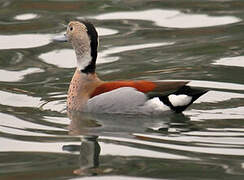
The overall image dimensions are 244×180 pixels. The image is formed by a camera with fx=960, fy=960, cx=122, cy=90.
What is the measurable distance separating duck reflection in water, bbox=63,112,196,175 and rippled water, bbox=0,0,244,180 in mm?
10

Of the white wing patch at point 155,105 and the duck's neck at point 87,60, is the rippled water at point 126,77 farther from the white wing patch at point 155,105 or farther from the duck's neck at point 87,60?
the duck's neck at point 87,60

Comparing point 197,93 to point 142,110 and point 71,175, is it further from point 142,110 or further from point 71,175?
point 71,175

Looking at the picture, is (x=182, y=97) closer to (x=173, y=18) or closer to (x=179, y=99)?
(x=179, y=99)

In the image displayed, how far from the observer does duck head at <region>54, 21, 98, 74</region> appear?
34.8 ft

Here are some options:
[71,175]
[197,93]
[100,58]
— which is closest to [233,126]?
[197,93]

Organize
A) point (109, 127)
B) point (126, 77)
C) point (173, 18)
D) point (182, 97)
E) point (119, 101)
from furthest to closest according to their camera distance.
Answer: point (173, 18), point (126, 77), point (119, 101), point (182, 97), point (109, 127)

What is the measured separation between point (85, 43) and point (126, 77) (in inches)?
55.5

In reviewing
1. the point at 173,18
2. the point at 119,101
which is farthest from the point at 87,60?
the point at 173,18

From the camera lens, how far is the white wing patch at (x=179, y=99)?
998cm

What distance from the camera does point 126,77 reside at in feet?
39.2

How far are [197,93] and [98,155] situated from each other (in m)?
1.90

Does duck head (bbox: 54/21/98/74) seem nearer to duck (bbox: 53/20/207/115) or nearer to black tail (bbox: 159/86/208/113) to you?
duck (bbox: 53/20/207/115)

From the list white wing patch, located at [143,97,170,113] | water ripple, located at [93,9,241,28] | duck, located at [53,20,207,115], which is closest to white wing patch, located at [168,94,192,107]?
duck, located at [53,20,207,115]

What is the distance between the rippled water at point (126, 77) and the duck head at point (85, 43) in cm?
54
